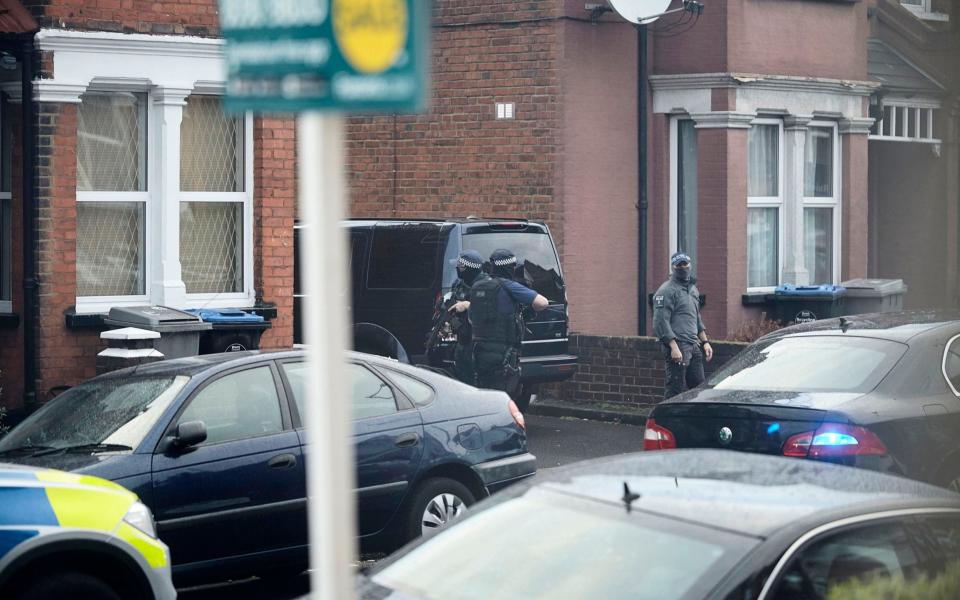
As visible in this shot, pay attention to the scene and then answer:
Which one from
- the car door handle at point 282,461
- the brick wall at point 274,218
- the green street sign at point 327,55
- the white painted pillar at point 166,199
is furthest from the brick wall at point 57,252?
the green street sign at point 327,55

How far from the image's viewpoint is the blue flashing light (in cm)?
800

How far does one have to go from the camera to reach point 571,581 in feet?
13.9

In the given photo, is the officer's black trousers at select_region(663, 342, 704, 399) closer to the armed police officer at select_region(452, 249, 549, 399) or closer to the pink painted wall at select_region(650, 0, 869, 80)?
the armed police officer at select_region(452, 249, 549, 399)

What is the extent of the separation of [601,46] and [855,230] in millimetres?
4490

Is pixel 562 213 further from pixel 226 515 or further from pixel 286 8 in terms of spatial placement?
pixel 286 8

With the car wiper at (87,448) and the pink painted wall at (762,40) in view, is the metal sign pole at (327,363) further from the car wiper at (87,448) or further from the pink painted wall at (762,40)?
the pink painted wall at (762,40)

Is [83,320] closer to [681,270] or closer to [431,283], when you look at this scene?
[431,283]

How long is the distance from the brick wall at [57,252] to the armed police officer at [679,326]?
513 cm

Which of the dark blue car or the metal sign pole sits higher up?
the metal sign pole

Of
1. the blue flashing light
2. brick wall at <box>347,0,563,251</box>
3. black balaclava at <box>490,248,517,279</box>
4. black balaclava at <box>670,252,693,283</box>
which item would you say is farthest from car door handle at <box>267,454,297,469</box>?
brick wall at <box>347,0,563,251</box>

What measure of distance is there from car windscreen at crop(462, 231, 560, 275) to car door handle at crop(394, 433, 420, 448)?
561 centimetres

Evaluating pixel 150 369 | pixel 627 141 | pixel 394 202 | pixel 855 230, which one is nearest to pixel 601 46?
pixel 627 141

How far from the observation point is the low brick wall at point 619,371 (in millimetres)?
15242

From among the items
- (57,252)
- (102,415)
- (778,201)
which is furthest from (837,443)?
(778,201)
